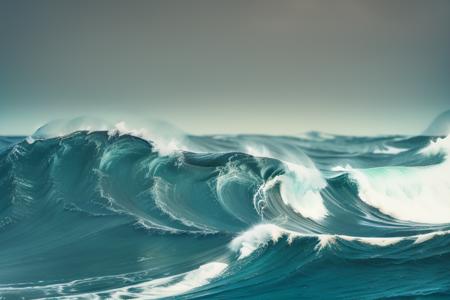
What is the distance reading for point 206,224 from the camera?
5078 millimetres

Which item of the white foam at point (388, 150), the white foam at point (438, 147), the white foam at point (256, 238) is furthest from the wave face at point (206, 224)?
the white foam at point (388, 150)

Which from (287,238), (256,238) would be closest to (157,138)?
(256,238)

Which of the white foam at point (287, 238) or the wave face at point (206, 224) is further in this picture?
the white foam at point (287, 238)

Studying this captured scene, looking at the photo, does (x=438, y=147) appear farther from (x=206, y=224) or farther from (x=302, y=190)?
(x=206, y=224)

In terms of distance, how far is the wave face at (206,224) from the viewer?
3.72 m

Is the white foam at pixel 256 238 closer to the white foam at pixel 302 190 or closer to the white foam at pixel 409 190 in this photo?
the white foam at pixel 302 190

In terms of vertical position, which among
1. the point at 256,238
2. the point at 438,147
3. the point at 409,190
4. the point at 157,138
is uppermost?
the point at 157,138

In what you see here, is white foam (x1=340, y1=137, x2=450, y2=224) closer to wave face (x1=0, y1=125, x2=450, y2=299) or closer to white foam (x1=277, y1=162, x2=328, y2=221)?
wave face (x1=0, y1=125, x2=450, y2=299)

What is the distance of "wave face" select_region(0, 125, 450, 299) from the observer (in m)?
3.72

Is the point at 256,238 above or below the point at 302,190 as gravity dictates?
below

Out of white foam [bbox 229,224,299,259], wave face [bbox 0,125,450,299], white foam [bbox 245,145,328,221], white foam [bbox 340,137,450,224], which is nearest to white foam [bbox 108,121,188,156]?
wave face [bbox 0,125,450,299]

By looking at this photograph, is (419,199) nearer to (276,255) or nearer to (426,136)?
(276,255)

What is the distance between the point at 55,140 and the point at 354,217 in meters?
3.58

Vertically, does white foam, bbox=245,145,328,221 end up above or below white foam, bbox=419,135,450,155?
below
